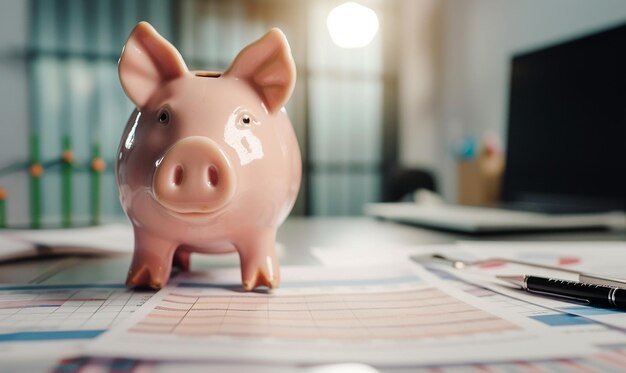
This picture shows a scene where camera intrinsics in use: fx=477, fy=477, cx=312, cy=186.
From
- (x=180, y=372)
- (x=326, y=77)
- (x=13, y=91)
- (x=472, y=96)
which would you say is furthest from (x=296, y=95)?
(x=180, y=372)

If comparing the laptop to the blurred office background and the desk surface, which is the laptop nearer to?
the desk surface

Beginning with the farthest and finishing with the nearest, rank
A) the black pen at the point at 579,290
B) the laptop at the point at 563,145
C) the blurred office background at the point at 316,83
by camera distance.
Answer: the blurred office background at the point at 316,83, the laptop at the point at 563,145, the black pen at the point at 579,290

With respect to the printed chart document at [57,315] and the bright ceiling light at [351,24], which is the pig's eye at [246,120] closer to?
the printed chart document at [57,315]

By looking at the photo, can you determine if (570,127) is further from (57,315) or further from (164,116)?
(57,315)

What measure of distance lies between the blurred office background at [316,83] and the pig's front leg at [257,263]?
1891 mm

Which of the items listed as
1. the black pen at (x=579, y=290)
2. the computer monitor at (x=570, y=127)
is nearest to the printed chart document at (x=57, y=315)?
the black pen at (x=579, y=290)

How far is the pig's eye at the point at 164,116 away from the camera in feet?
1.32

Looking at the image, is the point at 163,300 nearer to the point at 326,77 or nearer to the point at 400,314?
the point at 400,314

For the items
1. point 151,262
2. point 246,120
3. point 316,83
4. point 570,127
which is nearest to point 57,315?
point 151,262

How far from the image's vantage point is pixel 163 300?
383mm

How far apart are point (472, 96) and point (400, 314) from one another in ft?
8.29

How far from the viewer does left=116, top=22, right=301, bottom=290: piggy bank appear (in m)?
0.37

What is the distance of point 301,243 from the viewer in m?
0.75

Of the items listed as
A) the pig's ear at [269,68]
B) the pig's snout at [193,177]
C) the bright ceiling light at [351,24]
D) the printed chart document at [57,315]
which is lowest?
the printed chart document at [57,315]
